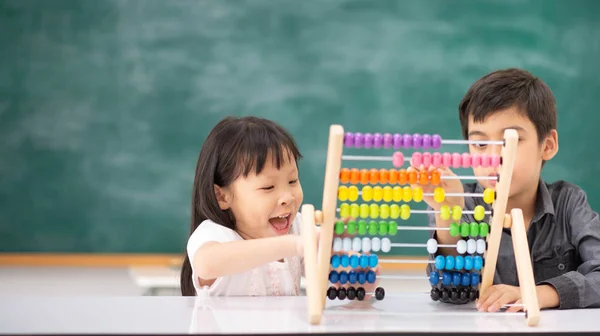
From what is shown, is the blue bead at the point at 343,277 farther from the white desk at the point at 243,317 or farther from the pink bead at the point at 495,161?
the pink bead at the point at 495,161

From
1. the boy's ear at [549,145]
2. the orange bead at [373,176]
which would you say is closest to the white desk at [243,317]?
the orange bead at [373,176]

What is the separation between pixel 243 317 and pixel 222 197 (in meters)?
0.66

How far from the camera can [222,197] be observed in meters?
2.05

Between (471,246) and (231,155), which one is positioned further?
(231,155)

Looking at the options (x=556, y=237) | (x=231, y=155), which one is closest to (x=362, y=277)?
(x=231, y=155)

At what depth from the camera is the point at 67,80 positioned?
451cm

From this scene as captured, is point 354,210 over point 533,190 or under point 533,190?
under

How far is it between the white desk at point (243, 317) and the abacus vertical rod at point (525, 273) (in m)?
0.03

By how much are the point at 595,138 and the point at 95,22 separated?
10.4 feet

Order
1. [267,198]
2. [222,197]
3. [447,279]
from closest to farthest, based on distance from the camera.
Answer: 1. [447,279]
2. [267,198]
3. [222,197]

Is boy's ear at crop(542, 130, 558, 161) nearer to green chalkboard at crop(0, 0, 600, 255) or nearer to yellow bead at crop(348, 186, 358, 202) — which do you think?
yellow bead at crop(348, 186, 358, 202)

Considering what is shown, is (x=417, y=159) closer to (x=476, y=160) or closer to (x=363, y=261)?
(x=476, y=160)

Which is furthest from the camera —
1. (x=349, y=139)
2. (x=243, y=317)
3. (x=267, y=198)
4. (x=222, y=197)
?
(x=222, y=197)

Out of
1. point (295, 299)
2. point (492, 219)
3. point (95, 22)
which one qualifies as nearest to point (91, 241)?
point (95, 22)
